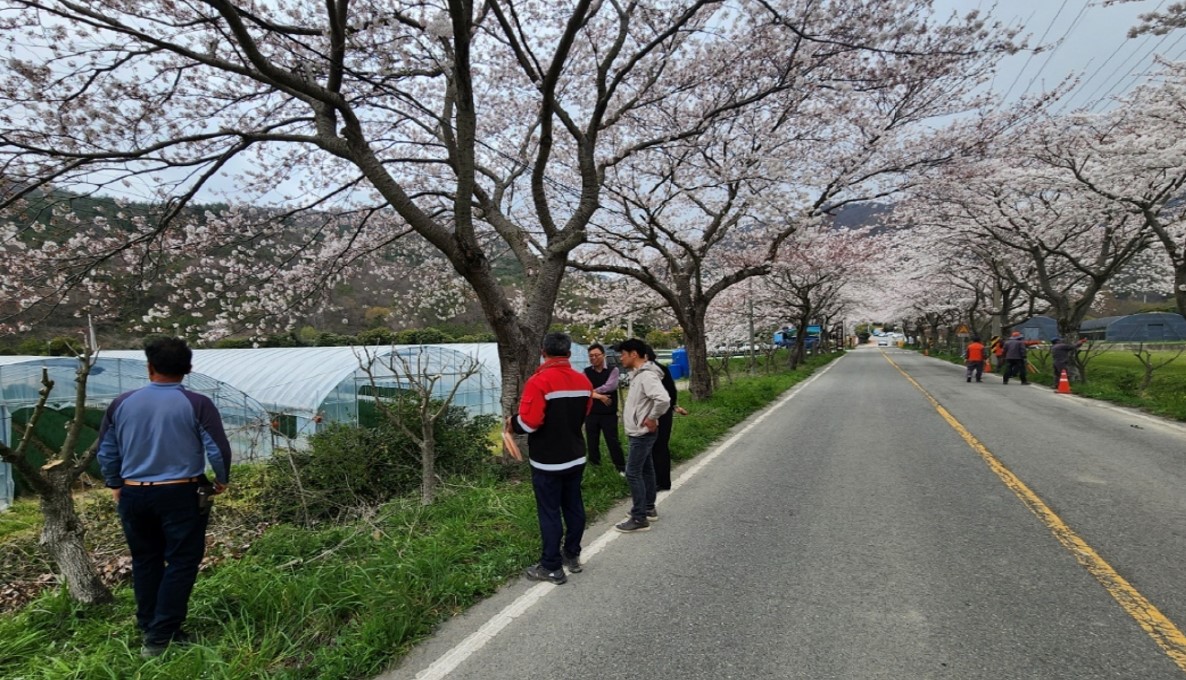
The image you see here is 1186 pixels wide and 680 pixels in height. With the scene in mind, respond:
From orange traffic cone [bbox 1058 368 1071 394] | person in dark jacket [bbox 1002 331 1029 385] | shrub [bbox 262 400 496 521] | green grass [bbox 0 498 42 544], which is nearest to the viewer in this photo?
shrub [bbox 262 400 496 521]

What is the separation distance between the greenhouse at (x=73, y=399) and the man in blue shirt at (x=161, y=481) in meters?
6.56

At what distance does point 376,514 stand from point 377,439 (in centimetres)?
131

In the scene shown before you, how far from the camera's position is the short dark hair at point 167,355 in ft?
10.7

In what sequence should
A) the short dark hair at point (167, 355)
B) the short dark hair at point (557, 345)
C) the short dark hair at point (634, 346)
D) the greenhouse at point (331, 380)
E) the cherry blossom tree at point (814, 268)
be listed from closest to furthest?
the short dark hair at point (167, 355) → the short dark hair at point (557, 345) → the short dark hair at point (634, 346) → the greenhouse at point (331, 380) → the cherry blossom tree at point (814, 268)

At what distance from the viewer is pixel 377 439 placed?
701cm

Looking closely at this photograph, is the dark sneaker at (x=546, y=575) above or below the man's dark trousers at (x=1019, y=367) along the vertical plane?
below

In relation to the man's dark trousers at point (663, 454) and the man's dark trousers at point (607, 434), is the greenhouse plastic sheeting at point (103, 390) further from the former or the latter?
the man's dark trousers at point (663, 454)

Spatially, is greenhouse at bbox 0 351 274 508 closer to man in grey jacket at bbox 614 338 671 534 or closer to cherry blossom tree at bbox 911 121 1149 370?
man in grey jacket at bbox 614 338 671 534

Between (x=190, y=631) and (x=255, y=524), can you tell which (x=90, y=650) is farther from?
(x=255, y=524)

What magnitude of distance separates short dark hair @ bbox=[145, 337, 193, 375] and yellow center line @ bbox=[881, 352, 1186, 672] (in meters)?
5.54

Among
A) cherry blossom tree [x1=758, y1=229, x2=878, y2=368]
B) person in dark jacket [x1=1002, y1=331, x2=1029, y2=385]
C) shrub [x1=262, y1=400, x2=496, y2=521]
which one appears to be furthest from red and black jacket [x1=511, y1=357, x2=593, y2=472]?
person in dark jacket [x1=1002, y1=331, x2=1029, y2=385]

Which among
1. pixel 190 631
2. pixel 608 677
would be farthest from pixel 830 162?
pixel 190 631

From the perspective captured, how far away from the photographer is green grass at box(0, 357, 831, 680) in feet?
9.78

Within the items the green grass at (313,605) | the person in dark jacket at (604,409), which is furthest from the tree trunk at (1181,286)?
the green grass at (313,605)
